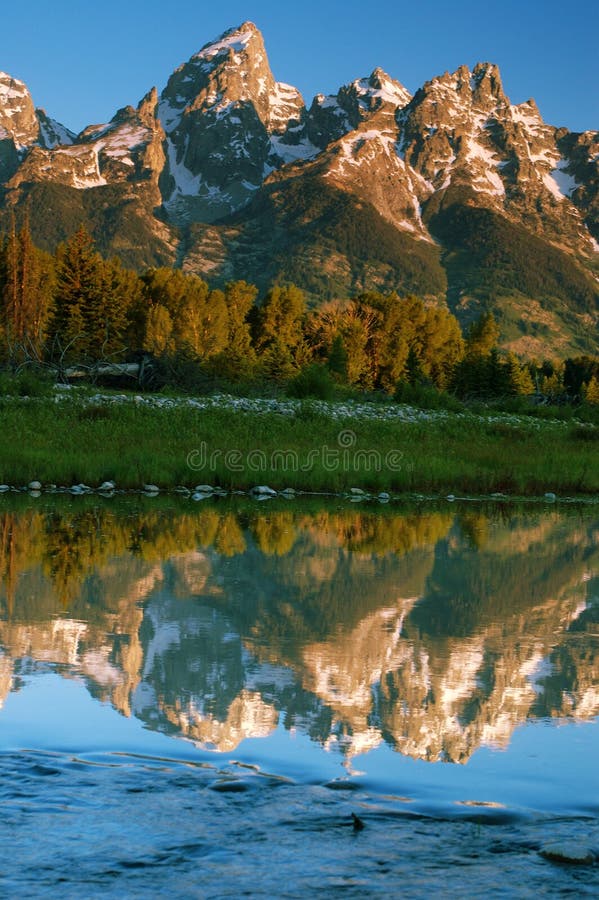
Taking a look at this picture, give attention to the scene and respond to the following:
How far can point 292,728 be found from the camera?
556cm

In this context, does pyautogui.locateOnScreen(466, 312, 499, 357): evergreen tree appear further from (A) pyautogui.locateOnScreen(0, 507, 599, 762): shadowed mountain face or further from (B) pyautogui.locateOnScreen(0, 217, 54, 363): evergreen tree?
(A) pyautogui.locateOnScreen(0, 507, 599, 762): shadowed mountain face

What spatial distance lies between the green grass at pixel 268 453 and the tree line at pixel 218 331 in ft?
35.8

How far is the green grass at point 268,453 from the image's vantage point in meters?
21.6

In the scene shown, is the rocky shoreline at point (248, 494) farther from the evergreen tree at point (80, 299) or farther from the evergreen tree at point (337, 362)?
the evergreen tree at point (337, 362)

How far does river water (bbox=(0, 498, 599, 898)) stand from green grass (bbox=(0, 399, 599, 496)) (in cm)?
979

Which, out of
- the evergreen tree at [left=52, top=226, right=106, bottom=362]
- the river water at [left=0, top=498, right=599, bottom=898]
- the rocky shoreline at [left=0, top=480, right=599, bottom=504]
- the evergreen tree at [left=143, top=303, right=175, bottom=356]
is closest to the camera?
the river water at [left=0, top=498, right=599, bottom=898]

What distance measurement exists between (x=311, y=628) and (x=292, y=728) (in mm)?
2828

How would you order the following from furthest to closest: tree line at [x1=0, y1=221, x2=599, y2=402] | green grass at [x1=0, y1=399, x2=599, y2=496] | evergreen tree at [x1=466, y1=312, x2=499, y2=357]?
1. evergreen tree at [x1=466, y1=312, x2=499, y2=357]
2. tree line at [x1=0, y1=221, x2=599, y2=402]
3. green grass at [x1=0, y1=399, x2=599, y2=496]

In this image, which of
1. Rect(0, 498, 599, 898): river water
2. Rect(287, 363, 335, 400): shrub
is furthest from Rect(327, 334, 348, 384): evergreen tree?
Rect(0, 498, 599, 898): river water

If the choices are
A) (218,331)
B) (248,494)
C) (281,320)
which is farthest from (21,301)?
(248,494)

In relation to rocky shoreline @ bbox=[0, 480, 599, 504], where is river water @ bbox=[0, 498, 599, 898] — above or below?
below

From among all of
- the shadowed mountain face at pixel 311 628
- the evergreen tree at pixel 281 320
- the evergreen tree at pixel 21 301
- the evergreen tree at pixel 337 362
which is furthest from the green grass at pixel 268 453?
the evergreen tree at pixel 281 320

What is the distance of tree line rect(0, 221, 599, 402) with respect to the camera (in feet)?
168

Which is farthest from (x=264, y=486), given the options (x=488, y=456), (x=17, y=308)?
(x=17, y=308)
